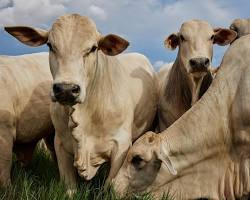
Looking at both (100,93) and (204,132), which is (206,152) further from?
(100,93)

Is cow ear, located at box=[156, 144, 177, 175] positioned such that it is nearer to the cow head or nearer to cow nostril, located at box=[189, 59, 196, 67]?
the cow head

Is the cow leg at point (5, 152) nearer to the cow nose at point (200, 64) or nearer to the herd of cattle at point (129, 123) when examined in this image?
the herd of cattle at point (129, 123)

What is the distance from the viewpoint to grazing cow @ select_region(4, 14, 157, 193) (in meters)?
5.40

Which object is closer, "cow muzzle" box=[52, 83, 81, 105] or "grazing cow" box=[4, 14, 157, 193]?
"cow muzzle" box=[52, 83, 81, 105]

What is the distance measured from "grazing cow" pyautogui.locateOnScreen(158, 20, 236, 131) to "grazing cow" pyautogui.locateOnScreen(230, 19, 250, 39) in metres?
0.53

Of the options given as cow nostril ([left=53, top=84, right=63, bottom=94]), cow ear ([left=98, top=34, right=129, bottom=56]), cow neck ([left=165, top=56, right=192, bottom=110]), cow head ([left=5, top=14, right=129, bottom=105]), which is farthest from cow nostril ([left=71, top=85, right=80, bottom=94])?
cow neck ([left=165, top=56, right=192, bottom=110])

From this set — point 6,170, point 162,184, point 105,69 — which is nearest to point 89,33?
point 105,69

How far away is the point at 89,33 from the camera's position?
5.62m

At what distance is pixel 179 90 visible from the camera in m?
7.37

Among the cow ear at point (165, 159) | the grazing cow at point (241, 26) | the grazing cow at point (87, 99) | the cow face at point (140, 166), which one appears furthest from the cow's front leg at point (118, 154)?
the grazing cow at point (241, 26)

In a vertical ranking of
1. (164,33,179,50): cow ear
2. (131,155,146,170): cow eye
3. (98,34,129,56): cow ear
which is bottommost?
(131,155,146,170): cow eye

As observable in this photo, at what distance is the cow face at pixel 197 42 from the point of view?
21.4ft

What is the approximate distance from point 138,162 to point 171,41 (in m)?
2.68

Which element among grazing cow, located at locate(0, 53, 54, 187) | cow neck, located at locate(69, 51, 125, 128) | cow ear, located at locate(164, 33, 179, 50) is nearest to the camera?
cow neck, located at locate(69, 51, 125, 128)
